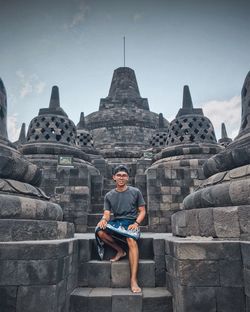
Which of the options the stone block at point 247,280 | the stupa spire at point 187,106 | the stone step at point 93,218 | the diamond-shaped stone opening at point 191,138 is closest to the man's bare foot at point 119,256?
the stone block at point 247,280

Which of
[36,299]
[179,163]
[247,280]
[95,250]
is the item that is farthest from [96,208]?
[247,280]

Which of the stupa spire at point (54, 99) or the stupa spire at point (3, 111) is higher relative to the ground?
the stupa spire at point (54, 99)

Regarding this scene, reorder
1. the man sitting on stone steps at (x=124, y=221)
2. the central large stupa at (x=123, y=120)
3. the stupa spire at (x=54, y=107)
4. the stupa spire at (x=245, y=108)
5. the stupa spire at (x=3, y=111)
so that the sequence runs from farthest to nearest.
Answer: the central large stupa at (x=123, y=120) < the stupa spire at (x=54, y=107) < the stupa spire at (x=3, y=111) < the stupa spire at (x=245, y=108) < the man sitting on stone steps at (x=124, y=221)

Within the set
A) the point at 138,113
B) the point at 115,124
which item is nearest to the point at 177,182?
the point at 115,124

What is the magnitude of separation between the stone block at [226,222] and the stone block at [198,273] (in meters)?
0.61

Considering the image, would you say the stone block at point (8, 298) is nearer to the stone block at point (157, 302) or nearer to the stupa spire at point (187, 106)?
the stone block at point (157, 302)

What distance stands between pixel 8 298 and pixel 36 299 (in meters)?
0.28

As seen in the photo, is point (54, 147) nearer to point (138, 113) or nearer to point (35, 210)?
point (35, 210)

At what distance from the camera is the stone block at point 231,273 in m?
2.52

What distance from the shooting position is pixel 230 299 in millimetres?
2486

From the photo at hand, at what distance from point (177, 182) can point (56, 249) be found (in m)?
5.97

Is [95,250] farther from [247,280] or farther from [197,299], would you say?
[247,280]

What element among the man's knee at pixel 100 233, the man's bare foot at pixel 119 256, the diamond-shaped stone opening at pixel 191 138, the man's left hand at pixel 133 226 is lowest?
the man's bare foot at pixel 119 256

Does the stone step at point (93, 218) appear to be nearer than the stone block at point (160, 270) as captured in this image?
No
